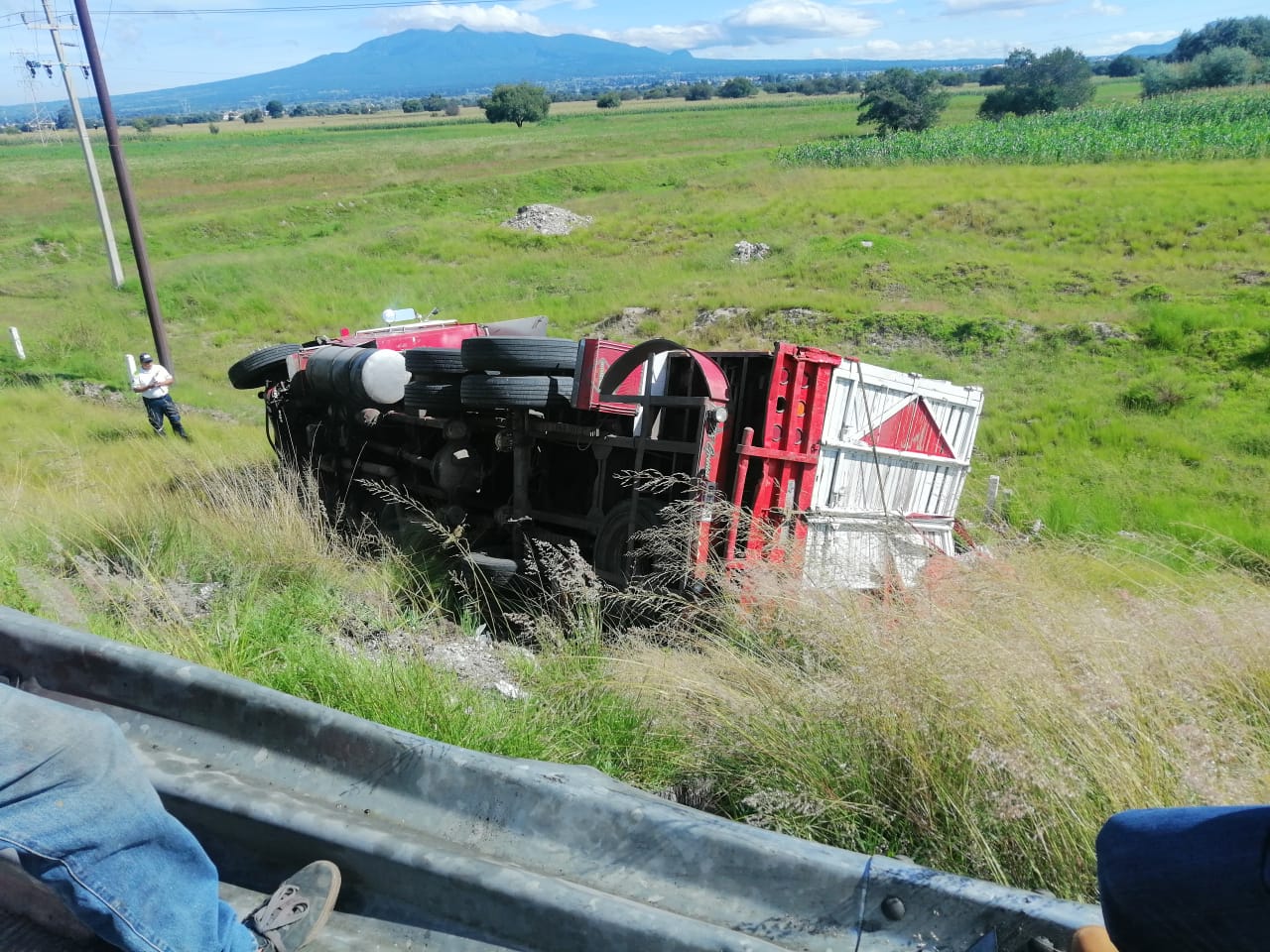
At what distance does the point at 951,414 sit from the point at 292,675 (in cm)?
538

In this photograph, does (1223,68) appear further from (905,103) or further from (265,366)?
(265,366)

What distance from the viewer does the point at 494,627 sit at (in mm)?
6398

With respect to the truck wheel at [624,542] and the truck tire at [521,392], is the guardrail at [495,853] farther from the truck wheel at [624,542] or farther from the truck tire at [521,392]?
the truck tire at [521,392]

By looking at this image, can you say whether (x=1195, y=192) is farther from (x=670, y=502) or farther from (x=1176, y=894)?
(x=1176, y=894)

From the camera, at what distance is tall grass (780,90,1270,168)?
124ft

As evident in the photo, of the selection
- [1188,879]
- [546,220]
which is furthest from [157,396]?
[546,220]

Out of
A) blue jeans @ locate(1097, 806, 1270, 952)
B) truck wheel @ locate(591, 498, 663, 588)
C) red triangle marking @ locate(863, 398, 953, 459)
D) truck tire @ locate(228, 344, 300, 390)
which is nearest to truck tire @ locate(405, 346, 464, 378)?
truck wheel @ locate(591, 498, 663, 588)

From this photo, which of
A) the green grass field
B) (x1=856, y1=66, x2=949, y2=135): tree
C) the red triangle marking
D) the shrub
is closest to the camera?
the green grass field

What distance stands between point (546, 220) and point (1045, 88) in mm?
53217

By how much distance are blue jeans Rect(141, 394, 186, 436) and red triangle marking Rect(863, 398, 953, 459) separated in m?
10.5

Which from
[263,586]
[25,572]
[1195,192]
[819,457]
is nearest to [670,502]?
[819,457]

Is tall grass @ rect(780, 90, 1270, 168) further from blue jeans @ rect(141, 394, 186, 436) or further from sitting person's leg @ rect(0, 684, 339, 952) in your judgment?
sitting person's leg @ rect(0, 684, 339, 952)

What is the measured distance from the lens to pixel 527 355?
656 centimetres

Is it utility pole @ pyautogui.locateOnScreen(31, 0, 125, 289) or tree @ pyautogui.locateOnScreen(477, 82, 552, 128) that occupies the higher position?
utility pole @ pyautogui.locateOnScreen(31, 0, 125, 289)
